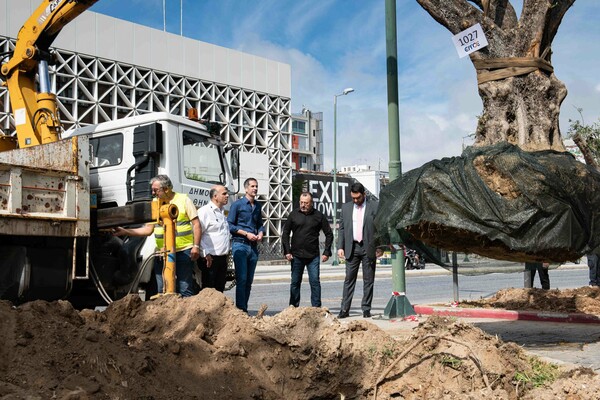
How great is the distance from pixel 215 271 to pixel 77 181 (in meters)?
2.20

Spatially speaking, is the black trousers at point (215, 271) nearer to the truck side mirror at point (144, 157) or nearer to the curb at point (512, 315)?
the truck side mirror at point (144, 157)

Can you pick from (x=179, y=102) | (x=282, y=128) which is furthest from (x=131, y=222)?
(x=282, y=128)

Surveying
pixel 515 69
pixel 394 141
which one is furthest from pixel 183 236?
pixel 515 69

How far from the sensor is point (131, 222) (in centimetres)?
857

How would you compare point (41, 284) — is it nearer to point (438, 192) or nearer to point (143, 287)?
point (143, 287)

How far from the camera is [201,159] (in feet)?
36.5

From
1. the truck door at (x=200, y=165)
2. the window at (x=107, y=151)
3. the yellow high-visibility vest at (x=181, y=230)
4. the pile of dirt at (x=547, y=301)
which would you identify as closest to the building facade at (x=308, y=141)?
the pile of dirt at (x=547, y=301)

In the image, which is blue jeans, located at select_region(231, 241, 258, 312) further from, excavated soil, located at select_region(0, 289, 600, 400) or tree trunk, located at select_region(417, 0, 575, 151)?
tree trunk, located at select_region(417, 0, 575, 151)

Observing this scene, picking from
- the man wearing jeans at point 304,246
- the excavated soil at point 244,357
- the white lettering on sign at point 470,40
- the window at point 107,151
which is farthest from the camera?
the man wearing jeans at point 304,246

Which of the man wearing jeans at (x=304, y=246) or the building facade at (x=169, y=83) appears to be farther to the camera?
the building facade at (x=169, y=83)

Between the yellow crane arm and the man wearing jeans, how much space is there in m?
3.68

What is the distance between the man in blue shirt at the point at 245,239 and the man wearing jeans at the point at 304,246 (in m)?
0.64

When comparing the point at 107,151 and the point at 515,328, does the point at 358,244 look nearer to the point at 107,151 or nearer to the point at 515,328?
the point at 515,328

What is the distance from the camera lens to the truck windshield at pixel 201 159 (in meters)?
10.7
